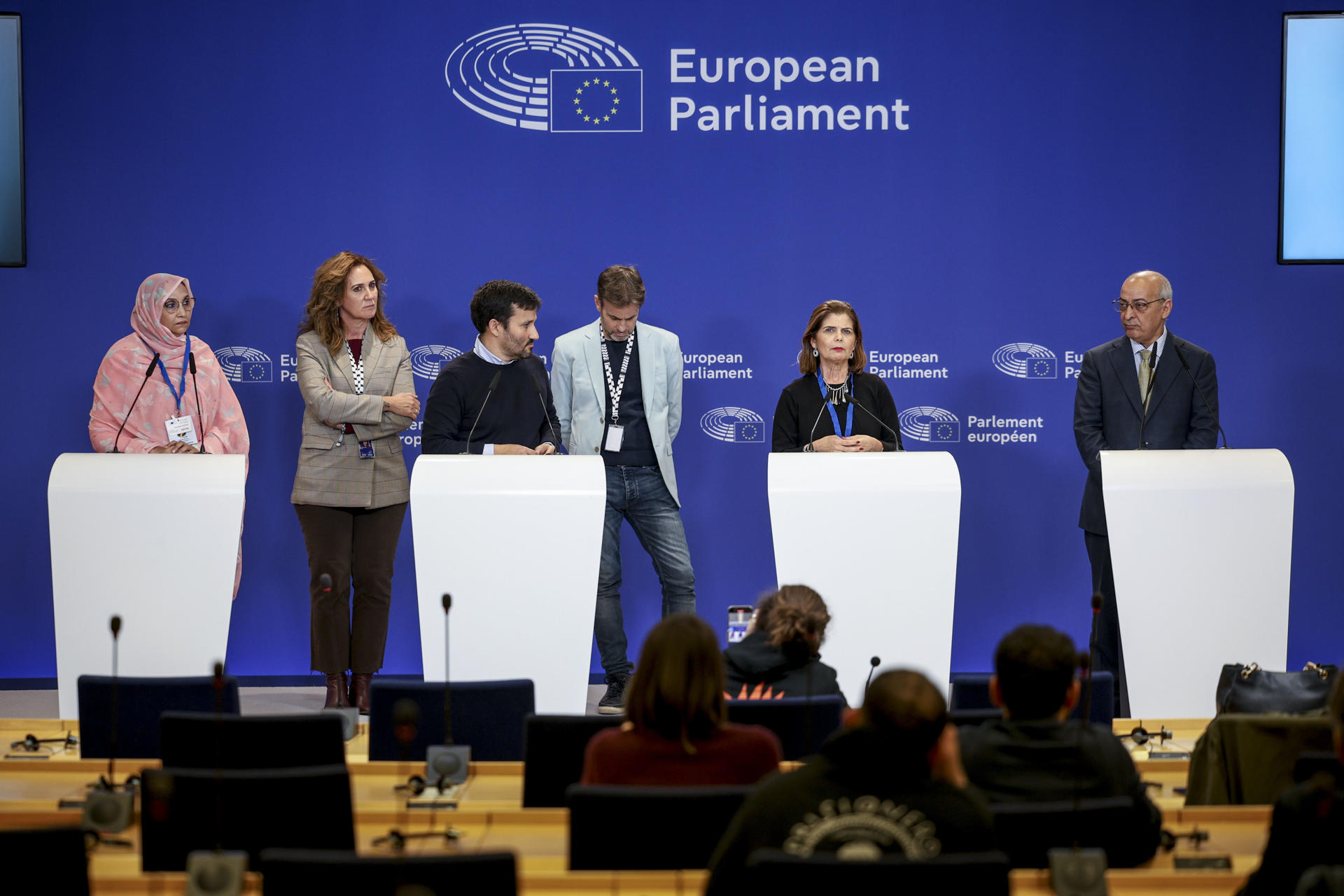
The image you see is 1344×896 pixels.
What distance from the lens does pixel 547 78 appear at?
20.2ft

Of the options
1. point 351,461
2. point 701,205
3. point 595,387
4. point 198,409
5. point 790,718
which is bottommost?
point 790,718

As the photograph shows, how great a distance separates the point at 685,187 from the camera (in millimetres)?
6215

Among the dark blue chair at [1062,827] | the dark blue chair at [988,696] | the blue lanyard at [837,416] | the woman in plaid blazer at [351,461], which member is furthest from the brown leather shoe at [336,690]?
the dark blue chair at [1062,827]

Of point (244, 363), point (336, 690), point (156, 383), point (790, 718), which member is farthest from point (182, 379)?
point (790, 718)

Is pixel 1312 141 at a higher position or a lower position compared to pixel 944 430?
higher

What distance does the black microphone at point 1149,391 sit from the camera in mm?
5191

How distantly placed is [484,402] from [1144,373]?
2.73m

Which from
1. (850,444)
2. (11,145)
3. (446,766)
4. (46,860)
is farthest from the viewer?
(11,145)

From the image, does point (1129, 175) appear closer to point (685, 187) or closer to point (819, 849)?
point (685, 187)

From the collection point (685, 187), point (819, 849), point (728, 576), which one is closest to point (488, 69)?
point (685, 187)

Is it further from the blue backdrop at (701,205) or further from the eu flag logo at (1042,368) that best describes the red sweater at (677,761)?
the eu flag logo at (1042,368)

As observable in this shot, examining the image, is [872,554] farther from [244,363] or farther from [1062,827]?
[244,363]

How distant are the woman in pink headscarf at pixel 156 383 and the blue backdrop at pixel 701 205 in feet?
2.64

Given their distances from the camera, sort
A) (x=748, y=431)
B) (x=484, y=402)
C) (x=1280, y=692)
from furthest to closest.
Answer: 1. (x=748, y=431)
2. (x=484, y=402)
3. (x=1280, y=692)
